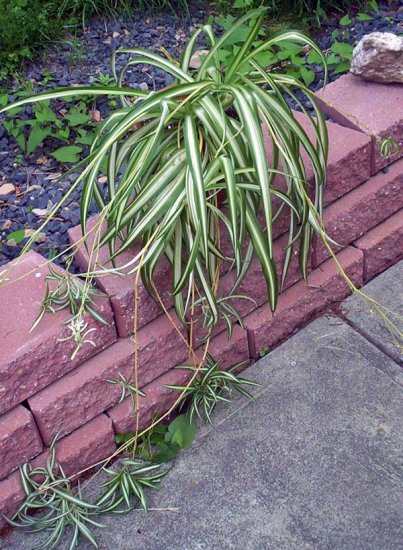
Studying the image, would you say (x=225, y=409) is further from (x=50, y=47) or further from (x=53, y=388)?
(x=50, y=47)

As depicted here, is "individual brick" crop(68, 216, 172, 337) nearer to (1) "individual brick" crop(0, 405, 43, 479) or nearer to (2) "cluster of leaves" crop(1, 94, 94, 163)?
(1) "individual brick" crop(0, 405, 43, 479)

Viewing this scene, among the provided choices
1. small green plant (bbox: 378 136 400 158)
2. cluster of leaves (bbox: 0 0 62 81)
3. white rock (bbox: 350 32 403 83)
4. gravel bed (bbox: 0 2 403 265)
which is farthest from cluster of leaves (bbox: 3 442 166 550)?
cluster of leaves (bbox: 0 0 62 81)

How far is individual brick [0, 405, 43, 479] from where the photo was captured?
7.43 feet

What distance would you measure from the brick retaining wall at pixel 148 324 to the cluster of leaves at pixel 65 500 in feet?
0.13

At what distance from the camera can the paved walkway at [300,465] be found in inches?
87.0

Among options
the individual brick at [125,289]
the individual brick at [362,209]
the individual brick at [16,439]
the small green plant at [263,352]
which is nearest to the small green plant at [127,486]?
the individual brick at [16,439]

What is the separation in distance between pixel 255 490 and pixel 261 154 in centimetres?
93

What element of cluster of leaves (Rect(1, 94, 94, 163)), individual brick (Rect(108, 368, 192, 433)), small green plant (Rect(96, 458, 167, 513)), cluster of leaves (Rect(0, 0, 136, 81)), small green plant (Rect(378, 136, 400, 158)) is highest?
cluster of leaves (Rect(0, 0, 136, 81))

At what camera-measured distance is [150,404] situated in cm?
253

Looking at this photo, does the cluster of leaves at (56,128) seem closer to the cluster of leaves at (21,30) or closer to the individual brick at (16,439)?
the cluster of leaves at (21,30)

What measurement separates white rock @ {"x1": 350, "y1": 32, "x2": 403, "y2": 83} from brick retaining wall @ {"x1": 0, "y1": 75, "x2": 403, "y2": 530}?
0.18 ft

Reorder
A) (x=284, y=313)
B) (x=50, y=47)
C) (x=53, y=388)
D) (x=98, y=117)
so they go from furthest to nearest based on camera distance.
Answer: (x=50, y=47) → (x=98, y=117) → (x=284, y=313) → (x=53, y=388)

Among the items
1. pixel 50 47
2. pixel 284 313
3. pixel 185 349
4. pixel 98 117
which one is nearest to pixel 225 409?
pixel 185 349

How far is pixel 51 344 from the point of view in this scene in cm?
227
